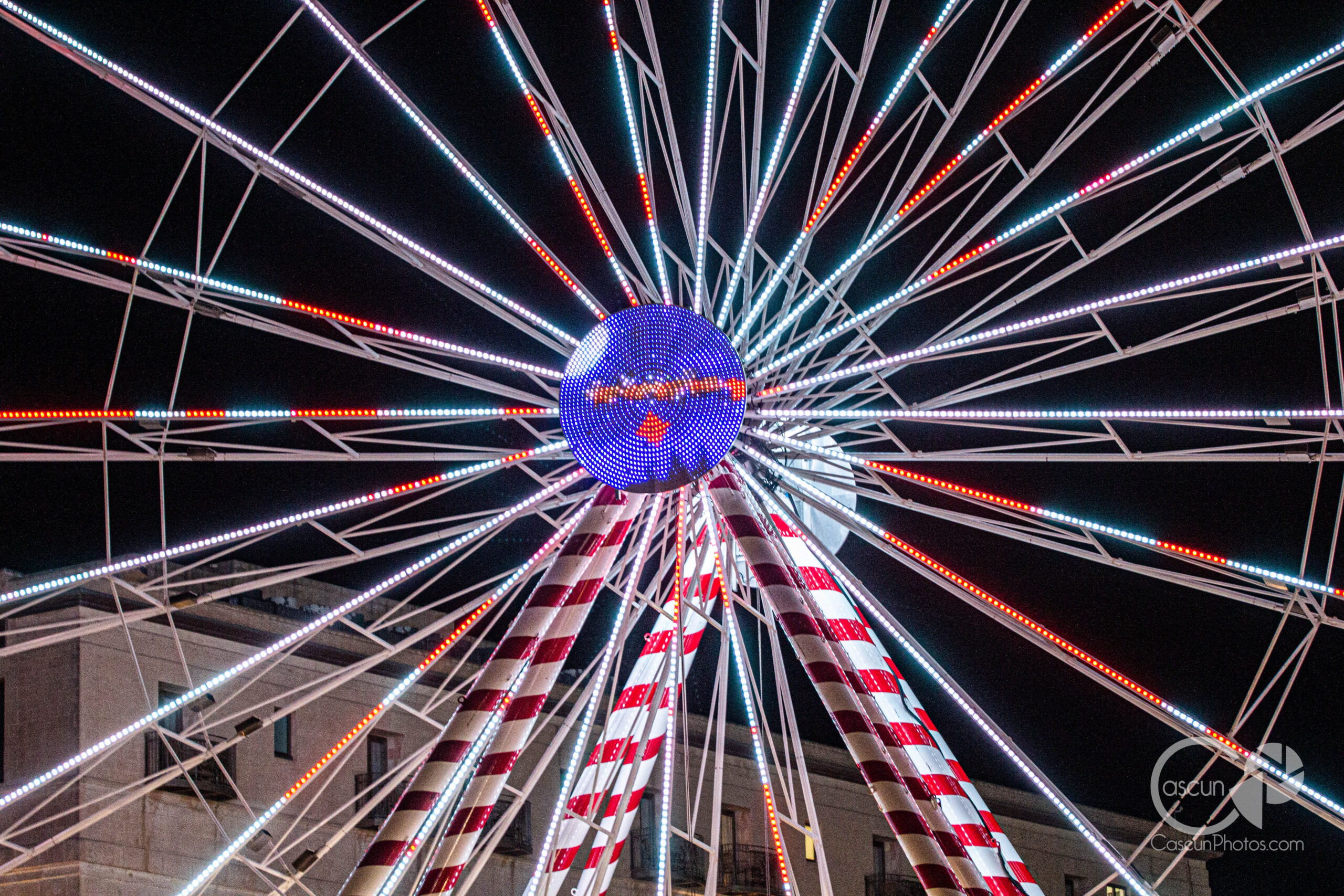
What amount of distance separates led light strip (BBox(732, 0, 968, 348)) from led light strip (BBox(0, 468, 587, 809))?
244 centimetres

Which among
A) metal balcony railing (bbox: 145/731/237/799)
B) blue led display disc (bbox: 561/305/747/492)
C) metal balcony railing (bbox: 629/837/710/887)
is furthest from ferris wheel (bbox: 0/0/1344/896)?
metal balcony railing (bbox: 629/837/710/887)

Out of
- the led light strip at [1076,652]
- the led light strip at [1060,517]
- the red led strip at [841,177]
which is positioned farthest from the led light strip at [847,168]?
the led light strip at [1076,652]

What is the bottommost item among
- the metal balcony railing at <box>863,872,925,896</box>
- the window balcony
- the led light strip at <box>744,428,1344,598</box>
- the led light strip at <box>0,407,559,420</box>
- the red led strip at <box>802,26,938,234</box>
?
the metal balcony railing at <box>863,872,925,896</box>

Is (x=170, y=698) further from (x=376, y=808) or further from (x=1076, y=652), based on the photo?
(x=1076, y=652)

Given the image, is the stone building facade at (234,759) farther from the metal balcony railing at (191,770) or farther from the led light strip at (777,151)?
the led light strip at (777,151)

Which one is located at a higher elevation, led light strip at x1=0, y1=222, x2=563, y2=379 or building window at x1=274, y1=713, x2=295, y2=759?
led light strip at x1=0, y1=222, x2=563, y2=379

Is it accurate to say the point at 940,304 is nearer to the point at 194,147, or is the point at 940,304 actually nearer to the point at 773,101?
the point at 773,101

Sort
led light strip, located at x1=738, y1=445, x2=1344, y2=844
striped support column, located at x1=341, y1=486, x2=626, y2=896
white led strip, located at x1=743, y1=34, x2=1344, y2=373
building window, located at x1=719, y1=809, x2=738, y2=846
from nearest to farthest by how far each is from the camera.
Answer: striped support column, located at x1=341, y1=486, x2=626, y2=896, white led strip, located at x1=743, y1=34, x2=1344, y2=373, led light strip, located at x1=738, y1=445, x2=1344, y2=844, building window, located at x1=719, y1=809, x2=738, y2=846

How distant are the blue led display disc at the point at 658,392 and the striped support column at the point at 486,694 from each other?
2.91 feet

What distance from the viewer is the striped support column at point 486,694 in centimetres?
1358

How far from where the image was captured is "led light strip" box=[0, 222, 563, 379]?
14.2 m

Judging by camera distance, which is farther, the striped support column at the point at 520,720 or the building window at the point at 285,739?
the building window at the point at 285,739

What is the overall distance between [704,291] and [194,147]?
5081 mm

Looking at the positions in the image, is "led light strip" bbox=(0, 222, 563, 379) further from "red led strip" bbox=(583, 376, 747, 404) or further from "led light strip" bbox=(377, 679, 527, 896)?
"led light strip" bbox=(377, 679, 527, 896)
